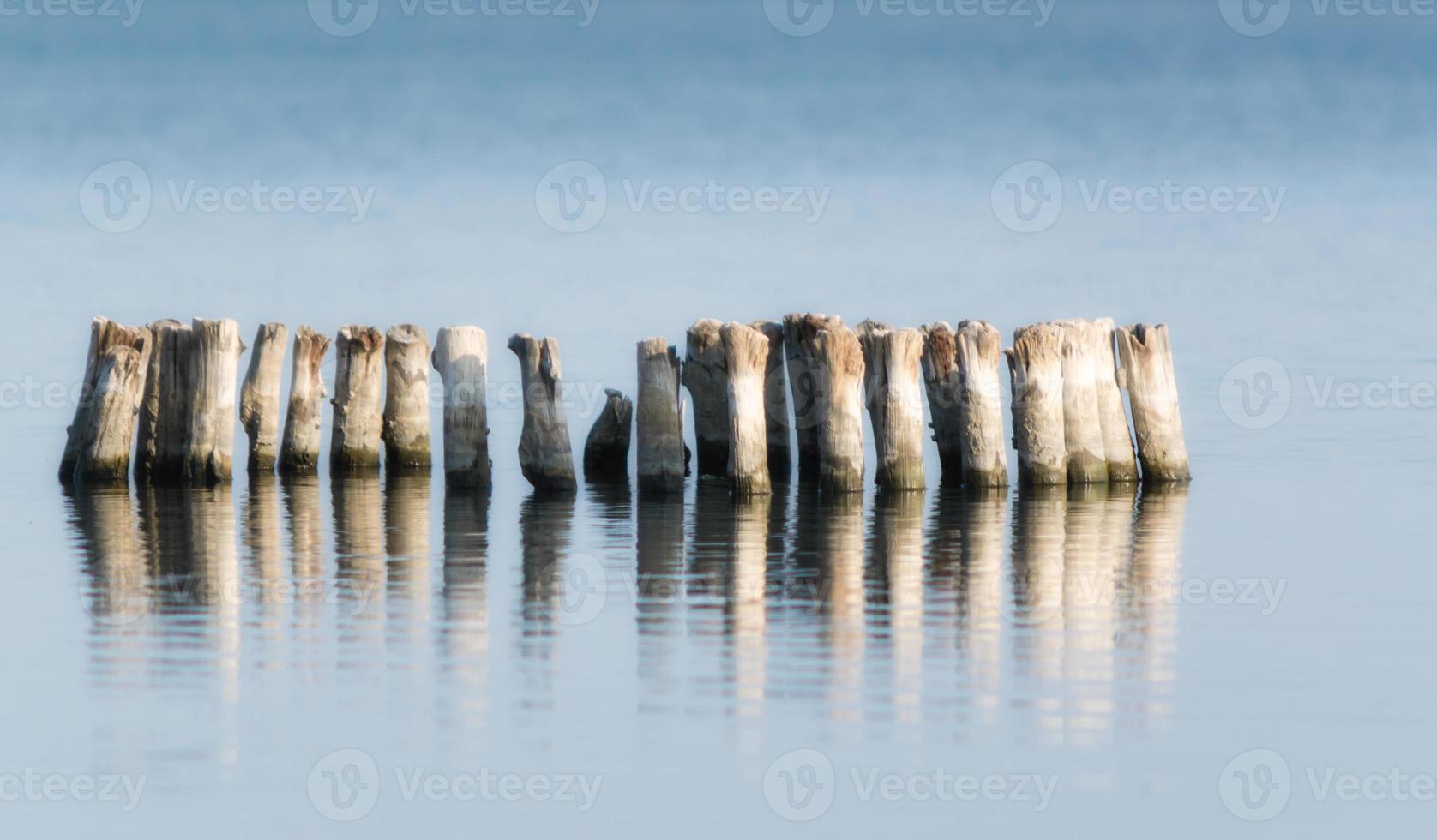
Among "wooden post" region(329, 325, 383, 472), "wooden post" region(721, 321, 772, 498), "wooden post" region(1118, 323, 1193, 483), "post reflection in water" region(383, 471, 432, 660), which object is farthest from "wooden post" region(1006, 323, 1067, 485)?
"wooden post" region(329, 325, 383, 472)

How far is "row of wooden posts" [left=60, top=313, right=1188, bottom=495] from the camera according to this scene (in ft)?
70.4

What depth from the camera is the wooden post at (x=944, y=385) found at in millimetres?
22453

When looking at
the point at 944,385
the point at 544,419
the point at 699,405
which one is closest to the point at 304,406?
the point at 544,419

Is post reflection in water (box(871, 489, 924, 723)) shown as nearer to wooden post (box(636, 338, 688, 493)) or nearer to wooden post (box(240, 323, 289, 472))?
wooden post (box(636, 338, 688, 493))

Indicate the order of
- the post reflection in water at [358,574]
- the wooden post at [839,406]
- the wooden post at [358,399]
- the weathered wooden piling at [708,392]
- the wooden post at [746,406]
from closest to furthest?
the post reflection in water at [358,574]
the wooden post at [839,406]
the wooden post at [746,406]
the weathered wooden piling at [708,392]
the wooden post at [358,399]

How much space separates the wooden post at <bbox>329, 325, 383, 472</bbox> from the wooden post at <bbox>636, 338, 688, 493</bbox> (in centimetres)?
421

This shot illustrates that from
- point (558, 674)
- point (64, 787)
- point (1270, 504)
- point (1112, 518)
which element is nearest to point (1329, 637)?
point (558, 674)

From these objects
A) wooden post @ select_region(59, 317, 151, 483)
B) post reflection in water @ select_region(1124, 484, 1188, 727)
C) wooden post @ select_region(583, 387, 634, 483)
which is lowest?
post reflection in water @ select_region(1124, 484, 1188, 727)

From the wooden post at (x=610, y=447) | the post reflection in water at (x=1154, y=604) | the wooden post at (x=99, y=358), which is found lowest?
the post reflection in water at (x=1154, y=604)

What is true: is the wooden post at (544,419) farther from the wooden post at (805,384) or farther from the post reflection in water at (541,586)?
the wooden post at (805,384)

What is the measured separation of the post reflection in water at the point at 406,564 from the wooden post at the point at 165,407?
103 inches

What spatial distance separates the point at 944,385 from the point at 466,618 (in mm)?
10220

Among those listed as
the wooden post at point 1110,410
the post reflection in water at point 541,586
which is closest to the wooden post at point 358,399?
the post reflection in water at point 541,586

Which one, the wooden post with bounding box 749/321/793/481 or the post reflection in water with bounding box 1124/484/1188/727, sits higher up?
the wooden post with bounding box 749/321/793/481
